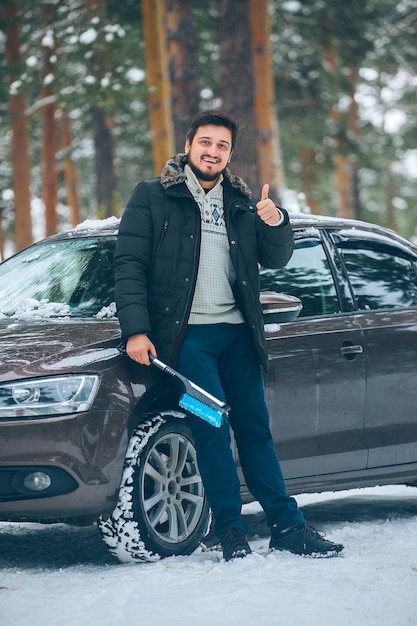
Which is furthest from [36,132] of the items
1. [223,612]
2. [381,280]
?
[223,612]

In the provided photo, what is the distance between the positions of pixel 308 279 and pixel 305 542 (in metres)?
1.59

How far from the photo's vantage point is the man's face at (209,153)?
559cm

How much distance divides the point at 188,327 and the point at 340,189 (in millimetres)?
31063

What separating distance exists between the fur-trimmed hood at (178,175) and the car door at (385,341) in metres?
1.19

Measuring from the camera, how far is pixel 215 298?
552 cm

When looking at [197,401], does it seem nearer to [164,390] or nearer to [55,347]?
[164,390]

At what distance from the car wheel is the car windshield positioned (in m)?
0.70

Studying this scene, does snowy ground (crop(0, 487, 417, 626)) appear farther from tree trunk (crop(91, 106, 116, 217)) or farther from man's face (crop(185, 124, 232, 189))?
tree trunk (crop(91, 106, 116, 217))

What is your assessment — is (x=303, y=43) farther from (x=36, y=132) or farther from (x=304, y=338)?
(x=304, y=338)

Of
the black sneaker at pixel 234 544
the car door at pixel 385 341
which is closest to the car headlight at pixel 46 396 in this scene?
the black sneaker at pixel 234 544

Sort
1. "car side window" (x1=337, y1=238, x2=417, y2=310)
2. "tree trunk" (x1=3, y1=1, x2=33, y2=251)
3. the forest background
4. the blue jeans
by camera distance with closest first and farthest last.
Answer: the blue jeans < "car side window" (x1=337, y1=238, x2=417, y2=310) < the forest background < "tree trunk" (x1=3, y1=1, x2=33, y2=251)

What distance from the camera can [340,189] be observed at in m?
36.1

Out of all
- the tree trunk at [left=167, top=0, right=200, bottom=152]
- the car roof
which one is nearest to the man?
the car roof

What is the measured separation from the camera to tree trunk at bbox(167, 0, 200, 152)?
15.6 meters
